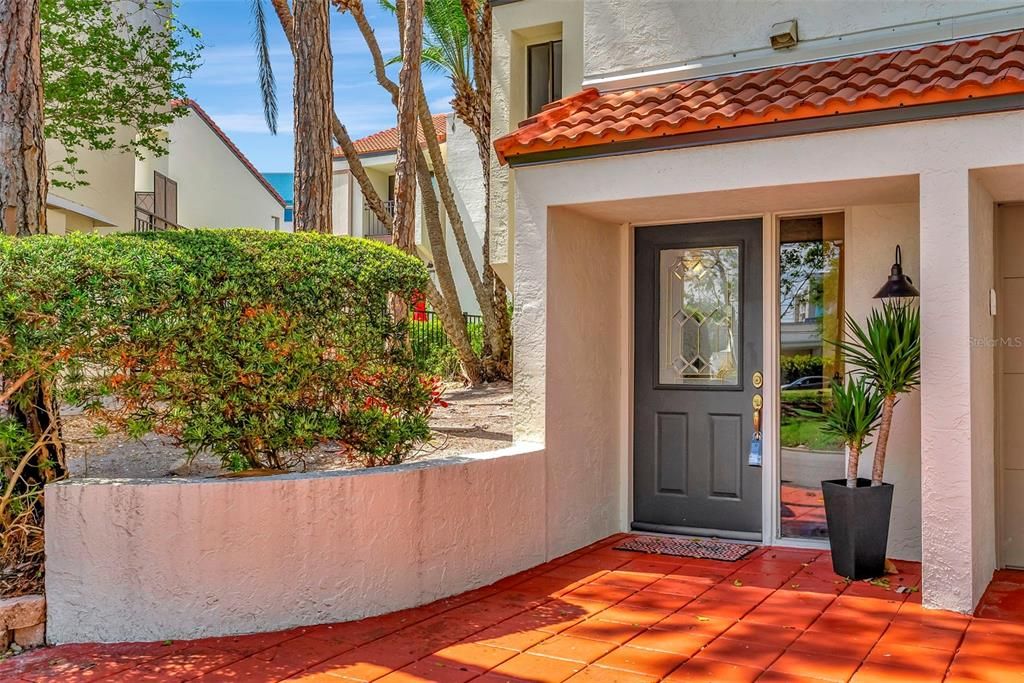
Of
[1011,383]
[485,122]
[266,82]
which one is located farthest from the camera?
[266,82]

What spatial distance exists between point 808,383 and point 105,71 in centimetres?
1630

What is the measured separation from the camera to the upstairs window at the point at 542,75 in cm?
1045

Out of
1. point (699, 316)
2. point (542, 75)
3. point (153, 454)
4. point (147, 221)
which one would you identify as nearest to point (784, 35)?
point (699, 316)

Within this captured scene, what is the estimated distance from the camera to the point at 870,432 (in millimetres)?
6602

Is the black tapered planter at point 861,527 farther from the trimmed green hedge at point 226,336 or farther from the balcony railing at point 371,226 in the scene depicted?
the balcony railing at point 371,226

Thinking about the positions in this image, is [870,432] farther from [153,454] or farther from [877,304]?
[153,454]

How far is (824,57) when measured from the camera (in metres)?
7.22

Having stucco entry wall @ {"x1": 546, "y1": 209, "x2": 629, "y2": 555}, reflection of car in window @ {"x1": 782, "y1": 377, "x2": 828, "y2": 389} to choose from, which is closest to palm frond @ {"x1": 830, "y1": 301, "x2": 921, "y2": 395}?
reflection of car in window @ {"x1": 782, "y1": 377, "x2": 828, "y2": 389}

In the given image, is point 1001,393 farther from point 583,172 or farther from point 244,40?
point 244,40

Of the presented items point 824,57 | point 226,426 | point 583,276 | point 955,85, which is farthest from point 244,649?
point 824,57

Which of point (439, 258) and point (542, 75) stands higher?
point (542, 75)

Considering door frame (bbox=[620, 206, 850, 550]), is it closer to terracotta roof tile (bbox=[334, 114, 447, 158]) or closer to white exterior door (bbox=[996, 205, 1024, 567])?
white exterior door (bbox=[996, 205, 1024, 567])

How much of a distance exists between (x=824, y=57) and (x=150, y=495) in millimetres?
5819

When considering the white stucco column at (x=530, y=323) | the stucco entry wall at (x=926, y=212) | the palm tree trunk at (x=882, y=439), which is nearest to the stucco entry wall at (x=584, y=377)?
the white stucco column at (x=530, y=323)
